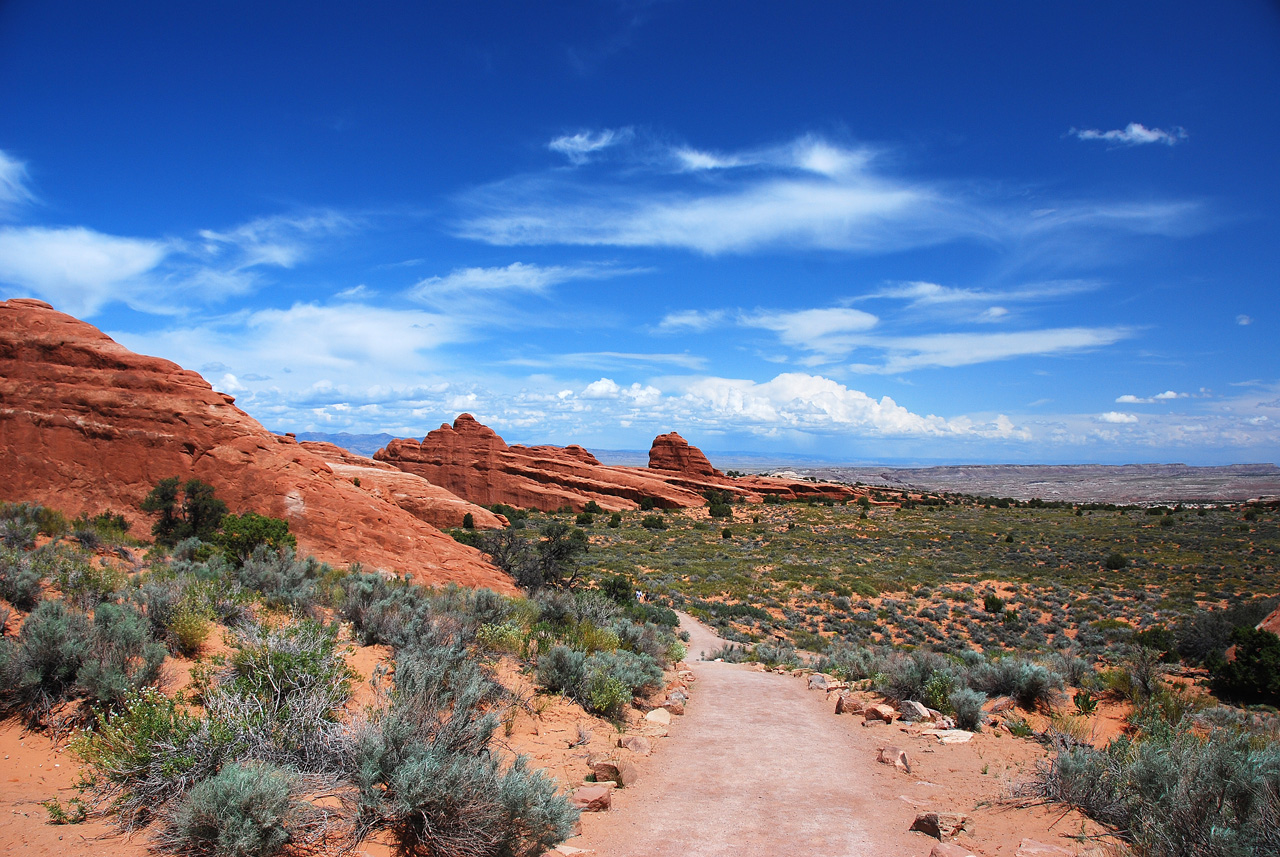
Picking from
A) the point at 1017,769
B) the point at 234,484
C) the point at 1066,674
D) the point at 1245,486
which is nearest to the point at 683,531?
the point at 234,484

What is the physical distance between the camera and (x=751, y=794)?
6.32 meters

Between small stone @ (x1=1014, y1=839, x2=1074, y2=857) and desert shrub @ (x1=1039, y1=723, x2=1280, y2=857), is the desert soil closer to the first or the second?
small stone @ (x1=1014, y1=839, x2=1074, y2=857)

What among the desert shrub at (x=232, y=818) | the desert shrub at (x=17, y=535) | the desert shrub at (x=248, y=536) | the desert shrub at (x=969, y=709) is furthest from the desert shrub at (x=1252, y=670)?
the desert shrub at (x=17, y=535)

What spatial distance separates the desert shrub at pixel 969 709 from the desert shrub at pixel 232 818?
8.30 m

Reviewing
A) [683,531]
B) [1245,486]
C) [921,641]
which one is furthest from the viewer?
[1245,486]

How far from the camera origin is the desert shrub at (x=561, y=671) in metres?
8.44

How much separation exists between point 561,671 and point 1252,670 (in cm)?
1438

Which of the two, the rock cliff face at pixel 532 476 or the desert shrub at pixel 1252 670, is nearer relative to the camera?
the desert shrub at pixel 1252 670

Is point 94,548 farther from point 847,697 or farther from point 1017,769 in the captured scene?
point 1017,769

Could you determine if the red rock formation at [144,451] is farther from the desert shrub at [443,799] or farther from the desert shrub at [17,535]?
the desert shrub at [443,799]

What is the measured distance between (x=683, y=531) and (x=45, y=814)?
39.9 m

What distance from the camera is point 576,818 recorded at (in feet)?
15.3

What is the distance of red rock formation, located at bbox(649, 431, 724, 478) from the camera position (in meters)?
72.1

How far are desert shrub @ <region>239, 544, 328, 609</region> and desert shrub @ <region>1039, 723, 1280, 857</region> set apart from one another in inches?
383
